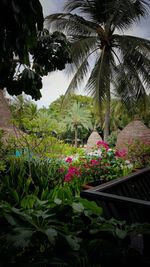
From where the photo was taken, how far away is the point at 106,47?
1180 centimetres

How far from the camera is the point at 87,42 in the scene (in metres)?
10.9

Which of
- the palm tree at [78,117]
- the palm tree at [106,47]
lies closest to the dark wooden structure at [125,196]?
the palm tree at [106,47]

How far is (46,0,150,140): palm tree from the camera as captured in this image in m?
10.7

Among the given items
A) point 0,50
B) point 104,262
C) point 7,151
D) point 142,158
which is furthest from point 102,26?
point 104,262

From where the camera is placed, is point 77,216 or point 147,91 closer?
point 77,216

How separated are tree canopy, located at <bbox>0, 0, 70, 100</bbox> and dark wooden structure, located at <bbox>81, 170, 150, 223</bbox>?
106 centimetres

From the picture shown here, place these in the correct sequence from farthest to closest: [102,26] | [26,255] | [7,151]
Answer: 1. [102,26]
2. [7,151]
3. [26,255]

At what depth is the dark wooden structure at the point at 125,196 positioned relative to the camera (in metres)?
1.59

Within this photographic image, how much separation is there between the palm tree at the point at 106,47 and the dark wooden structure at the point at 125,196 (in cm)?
783

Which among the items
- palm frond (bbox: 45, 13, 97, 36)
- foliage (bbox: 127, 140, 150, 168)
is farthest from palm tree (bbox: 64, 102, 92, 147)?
foliage (bbox: 127, 140, 150, 168)

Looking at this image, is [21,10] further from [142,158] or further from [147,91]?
[147,91]

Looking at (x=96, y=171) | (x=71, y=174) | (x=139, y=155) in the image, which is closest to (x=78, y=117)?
(x=139, y=155)

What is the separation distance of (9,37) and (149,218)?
4.66 feet

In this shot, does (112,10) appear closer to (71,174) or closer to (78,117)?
(71,174)
